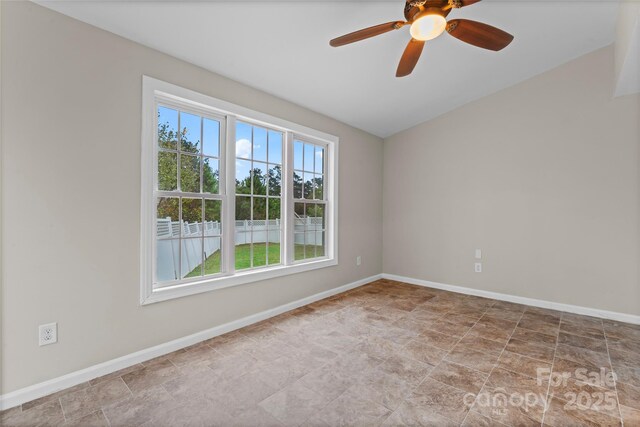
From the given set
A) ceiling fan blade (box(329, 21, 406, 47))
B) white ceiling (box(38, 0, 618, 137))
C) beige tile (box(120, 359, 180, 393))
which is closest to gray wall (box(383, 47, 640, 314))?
white ceiling (box(38, 0, 618, 137))

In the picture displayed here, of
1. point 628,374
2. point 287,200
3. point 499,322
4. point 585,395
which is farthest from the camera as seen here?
point 287,200

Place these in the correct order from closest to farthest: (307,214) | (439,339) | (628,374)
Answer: (628,374) < (439,339) < (307,214)

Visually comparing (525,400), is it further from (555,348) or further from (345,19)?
(345,19)

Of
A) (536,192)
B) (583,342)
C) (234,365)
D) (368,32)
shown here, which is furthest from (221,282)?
(536,192)

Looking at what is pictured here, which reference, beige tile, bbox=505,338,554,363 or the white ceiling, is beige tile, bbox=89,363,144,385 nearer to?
the white ceiling

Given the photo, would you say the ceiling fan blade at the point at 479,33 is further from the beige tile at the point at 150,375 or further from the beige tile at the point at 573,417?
the beige tile at the point at 150,375

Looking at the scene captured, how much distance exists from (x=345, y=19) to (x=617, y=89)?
3.17 meters

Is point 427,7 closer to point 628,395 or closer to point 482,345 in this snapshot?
point 482,345

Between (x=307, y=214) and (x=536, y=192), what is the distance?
10.0ft

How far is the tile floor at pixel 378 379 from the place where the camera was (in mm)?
1701

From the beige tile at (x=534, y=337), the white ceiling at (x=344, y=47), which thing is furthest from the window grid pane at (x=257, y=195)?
the beige tile at (x=534, y=337)

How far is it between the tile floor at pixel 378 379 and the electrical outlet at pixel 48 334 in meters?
0.35

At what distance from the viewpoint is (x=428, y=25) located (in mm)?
1914

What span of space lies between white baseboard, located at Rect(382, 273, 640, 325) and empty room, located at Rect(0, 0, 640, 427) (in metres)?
0.03
